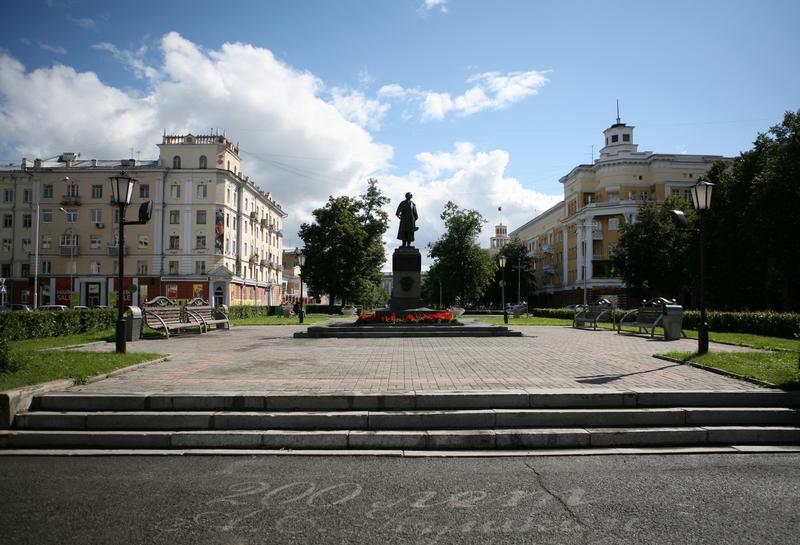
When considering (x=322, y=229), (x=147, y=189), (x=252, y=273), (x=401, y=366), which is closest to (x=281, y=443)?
(x=401, y=366)

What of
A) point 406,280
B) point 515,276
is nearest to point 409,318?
point 406,280

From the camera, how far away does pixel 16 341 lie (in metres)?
14.9

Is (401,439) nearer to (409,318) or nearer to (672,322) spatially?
(672,322)

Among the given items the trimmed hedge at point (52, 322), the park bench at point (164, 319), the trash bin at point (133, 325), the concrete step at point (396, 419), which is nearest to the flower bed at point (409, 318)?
the park bench at point (164, 319)

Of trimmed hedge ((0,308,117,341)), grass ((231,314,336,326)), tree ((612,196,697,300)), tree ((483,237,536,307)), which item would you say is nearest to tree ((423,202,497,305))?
tree ((483,237,536,307))

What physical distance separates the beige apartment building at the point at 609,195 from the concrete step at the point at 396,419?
52.7m

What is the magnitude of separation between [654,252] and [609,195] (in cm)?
1972

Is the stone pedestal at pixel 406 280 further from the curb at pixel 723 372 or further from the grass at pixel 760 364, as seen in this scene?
the grass at pixel 760 364

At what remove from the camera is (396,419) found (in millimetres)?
6191

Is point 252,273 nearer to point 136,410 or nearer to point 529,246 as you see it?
point 529,246

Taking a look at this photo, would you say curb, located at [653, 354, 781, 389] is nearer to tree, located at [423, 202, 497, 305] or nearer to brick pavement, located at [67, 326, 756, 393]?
brick pavement, located at [67, 326, 756, 393]

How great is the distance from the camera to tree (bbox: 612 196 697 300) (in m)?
45.8

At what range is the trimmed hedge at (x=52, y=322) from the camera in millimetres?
15172

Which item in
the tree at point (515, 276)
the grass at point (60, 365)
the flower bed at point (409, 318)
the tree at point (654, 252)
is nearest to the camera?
the grass at point (60, 365)
